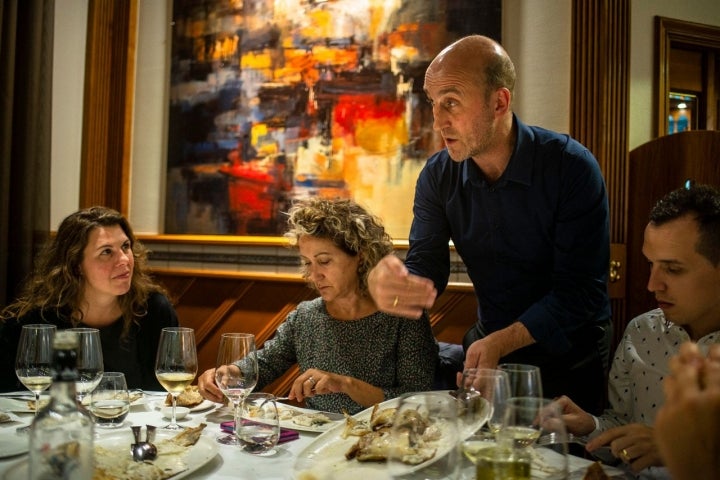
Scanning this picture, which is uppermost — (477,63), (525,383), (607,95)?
(607,95)

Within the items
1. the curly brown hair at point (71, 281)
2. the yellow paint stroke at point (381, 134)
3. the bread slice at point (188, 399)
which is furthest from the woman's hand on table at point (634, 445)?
the yellow paint stroke at point (381, 134)

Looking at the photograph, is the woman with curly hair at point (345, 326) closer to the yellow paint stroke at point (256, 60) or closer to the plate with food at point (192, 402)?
the plate with food at point (192, 402)

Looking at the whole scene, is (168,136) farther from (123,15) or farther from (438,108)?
(438,108)

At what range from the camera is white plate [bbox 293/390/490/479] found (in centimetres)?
117

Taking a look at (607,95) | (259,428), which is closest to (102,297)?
(259,428)

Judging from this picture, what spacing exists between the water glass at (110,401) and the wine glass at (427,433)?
0.87 meters

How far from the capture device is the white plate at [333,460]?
3.85 ft

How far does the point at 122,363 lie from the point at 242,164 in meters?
1.89

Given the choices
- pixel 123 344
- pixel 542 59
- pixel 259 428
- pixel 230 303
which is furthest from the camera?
pixel 230 303

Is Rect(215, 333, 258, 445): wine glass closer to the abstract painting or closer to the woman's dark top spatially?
the woman's dark top

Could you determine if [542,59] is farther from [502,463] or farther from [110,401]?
[502,463]

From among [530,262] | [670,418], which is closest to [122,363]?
[530,262]

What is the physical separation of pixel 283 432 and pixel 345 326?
2.27ft

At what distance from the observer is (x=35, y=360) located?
1521mm
